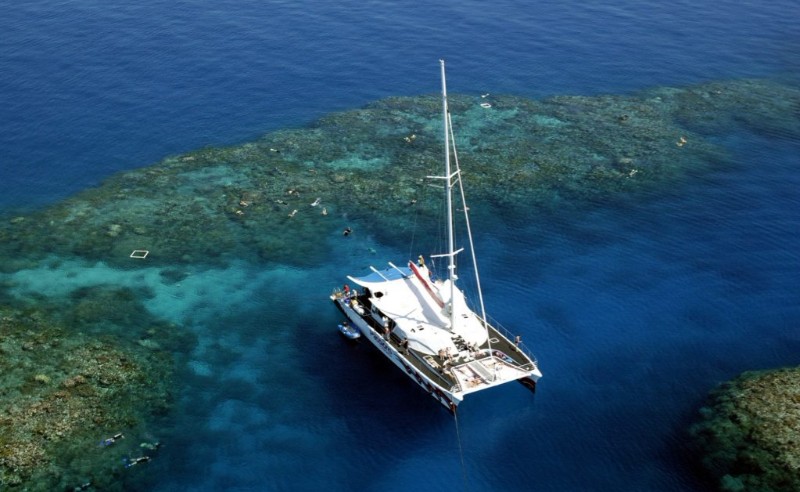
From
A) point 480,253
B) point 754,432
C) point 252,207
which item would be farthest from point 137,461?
point 754,432

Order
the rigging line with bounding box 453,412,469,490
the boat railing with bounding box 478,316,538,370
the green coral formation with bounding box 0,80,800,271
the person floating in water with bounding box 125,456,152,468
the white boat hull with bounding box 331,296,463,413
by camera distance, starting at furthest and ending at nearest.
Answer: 1. the green coral formation with bounding box 0,80,800,271
2. the boat railing with bounding box 478,316,538,370
3. the white boat hull with bounding box 331,296,463,413
4. the person floating in water with bounding box 125,456,152,468
5. the rigging line with bounding box 453,412,469,490

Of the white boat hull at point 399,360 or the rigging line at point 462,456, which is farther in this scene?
the white boat hull at point 399,360

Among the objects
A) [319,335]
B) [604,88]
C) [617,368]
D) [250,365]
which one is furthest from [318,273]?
[604,88]

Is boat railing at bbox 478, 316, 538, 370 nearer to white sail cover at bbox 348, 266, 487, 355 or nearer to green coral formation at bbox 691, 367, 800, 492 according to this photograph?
white sail cover at bbox 348, 266, 487, 355

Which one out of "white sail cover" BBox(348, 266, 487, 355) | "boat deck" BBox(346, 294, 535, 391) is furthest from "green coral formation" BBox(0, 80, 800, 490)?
"boat deck" BBox(346, 294, 535, 391)

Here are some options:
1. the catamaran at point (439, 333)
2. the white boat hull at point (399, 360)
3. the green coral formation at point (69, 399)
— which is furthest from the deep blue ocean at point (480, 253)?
the green coral formation at point (69, 399)

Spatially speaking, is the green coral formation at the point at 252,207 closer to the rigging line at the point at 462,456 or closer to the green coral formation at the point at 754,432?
the rigging line at the point at 462,456
